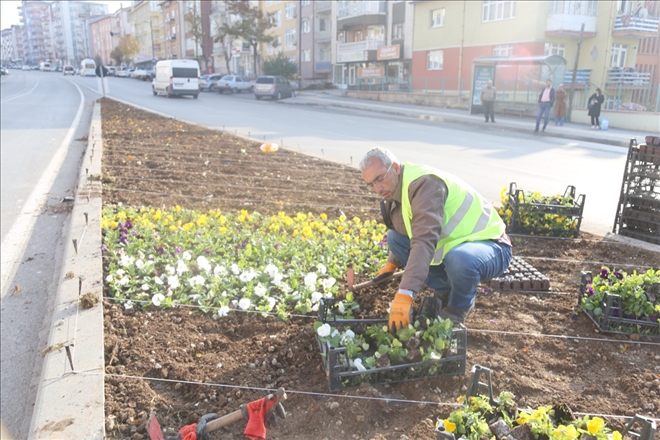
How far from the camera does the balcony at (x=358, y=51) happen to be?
41359mm

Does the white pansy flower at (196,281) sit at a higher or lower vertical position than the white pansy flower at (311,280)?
lower

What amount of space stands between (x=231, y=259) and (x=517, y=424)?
2.90m

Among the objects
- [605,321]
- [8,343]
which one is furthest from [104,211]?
[605,321]

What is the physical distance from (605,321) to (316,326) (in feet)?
6.24

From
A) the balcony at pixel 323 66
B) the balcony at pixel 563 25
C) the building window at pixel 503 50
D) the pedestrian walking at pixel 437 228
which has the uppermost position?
the balcony at pixel 563 25

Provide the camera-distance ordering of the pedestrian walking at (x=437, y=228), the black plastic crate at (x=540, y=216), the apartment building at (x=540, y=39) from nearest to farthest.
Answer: the pedestrian walking at (x=437, y=228)
the black plastic crate at (x=540, y=216)
the apartment building at (x=540, y=39)

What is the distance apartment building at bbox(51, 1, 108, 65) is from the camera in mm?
161587

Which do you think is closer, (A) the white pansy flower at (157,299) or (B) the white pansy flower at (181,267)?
(A) the white pansy flower at (157,299)

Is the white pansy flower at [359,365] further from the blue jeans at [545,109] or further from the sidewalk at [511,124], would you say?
the blue jeans at [545,109]

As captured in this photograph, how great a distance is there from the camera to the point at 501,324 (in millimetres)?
3633

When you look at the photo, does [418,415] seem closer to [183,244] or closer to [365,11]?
[183,244]

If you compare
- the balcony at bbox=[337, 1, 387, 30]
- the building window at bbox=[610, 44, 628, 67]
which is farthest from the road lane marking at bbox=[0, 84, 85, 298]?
the balcony at bbox=[337, 1, 387, 30]

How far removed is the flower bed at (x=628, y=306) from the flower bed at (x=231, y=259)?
5.52 feet

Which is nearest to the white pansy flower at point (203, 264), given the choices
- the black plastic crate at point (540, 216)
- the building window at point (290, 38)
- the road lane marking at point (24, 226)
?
the road lane marking at point (24, 226)
